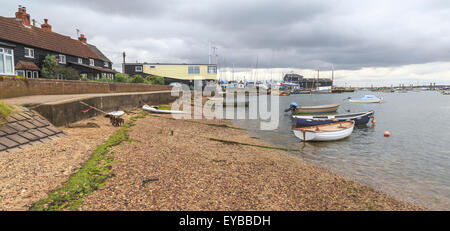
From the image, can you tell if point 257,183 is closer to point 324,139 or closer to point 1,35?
point 324,139

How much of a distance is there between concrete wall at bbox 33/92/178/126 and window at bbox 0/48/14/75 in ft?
34.9

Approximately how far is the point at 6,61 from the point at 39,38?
14.3m

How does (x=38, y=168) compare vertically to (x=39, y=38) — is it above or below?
below

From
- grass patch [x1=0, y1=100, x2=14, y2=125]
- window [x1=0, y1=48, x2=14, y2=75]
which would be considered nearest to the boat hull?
grass patch [x1=0, y1=100, x2=14, y2=125]

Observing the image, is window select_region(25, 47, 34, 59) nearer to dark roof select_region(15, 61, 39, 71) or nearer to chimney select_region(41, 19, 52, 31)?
dark roof select_region(15, 61, 39, 71)

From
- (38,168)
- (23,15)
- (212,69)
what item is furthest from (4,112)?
(212,69)

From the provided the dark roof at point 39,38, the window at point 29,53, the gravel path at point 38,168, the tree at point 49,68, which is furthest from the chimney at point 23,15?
the gravel path at point 38,168

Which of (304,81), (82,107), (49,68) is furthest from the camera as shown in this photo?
(304,81)

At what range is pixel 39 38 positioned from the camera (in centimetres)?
3089

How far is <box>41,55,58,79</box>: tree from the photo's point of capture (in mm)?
26734

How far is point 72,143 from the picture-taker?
7.81 metres

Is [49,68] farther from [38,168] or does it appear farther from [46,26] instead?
[38,168]

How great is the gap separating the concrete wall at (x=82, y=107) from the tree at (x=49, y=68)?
12866mm

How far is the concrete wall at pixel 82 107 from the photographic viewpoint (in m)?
9.02
